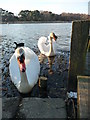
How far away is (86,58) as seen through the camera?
165 inches

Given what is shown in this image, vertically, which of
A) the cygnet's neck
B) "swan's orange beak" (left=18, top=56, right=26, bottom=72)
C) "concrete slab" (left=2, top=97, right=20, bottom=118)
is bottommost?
"concrete slab" (left=2, top=97, right=20, bottom=118)

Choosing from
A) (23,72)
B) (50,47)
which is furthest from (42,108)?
(50,47)

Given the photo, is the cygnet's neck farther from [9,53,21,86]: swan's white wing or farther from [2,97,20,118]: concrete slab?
[2,97,20,118]: concrete slab

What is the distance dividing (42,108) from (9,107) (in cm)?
66

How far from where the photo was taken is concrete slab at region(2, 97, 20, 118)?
310 cm

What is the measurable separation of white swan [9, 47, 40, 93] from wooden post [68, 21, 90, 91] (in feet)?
4.17

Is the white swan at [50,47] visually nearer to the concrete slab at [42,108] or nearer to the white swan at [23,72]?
the white swan at [23,72]

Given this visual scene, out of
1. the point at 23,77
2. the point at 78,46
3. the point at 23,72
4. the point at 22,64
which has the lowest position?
the point at 23,77

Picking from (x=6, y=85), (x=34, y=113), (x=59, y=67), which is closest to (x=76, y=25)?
(x=34, y=113)

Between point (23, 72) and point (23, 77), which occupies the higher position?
point (23, 72)

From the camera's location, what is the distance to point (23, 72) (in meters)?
4.73

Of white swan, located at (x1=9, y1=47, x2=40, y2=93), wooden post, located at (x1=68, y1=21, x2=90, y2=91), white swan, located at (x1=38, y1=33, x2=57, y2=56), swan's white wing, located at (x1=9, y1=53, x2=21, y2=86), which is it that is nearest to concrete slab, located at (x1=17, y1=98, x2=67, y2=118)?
wooden post, located at (x1=68, y1=21, x2=90, y2=91)

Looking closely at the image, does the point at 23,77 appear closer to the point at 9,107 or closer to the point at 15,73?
the point at 15,73

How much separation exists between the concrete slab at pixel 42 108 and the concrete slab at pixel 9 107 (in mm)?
121
